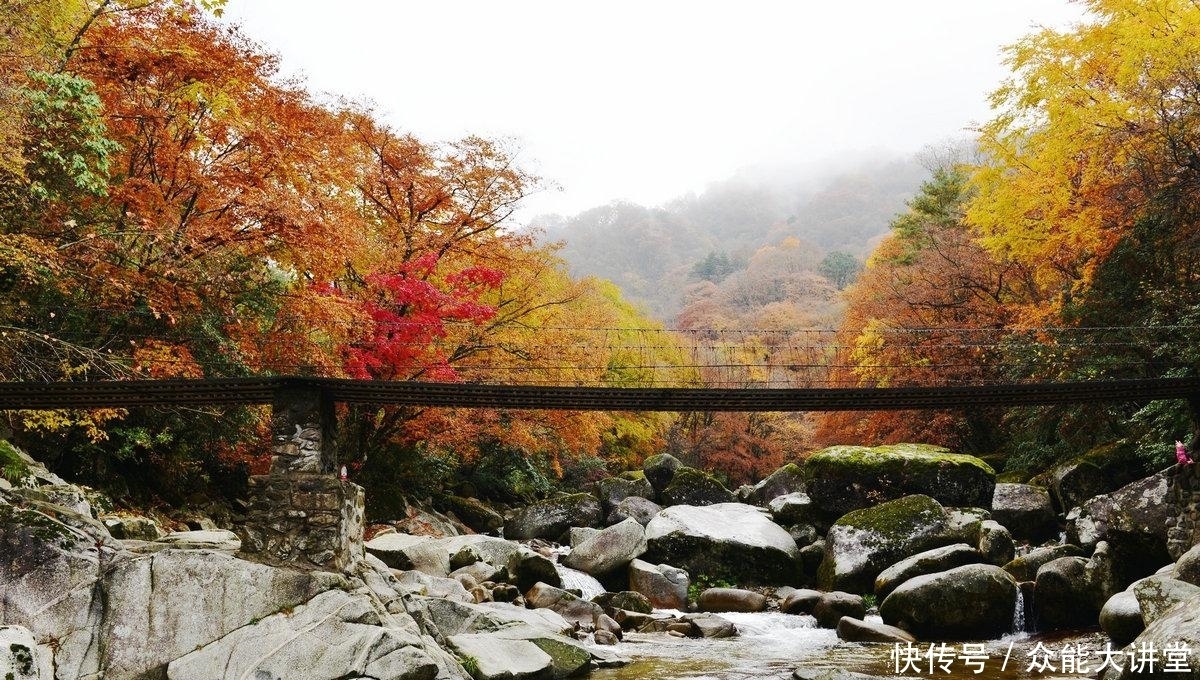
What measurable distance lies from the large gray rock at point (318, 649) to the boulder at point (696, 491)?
1718 cm

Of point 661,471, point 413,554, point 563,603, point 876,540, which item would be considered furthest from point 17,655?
point 661,471

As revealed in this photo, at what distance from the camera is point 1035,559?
46.9ft

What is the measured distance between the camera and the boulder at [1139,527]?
12.8 m

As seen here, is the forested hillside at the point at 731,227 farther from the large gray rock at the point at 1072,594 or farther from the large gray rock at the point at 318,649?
the large gray rock at the point at 318,649

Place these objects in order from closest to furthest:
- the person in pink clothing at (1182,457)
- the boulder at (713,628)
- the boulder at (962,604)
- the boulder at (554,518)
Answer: the boulder at (962,604)
the person in pink clothing at (1182,457)
the boulder at (713,628)
the boulder at (554,518)

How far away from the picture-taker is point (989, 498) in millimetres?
19125

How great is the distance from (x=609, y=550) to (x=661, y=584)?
1.51m

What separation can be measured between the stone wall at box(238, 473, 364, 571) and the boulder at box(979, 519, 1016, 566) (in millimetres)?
11390

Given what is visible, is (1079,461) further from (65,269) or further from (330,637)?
(65,269)

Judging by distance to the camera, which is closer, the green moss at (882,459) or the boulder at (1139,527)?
the boulder at (1139,527)

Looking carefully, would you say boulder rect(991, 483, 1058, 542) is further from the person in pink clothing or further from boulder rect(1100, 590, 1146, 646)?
boulder rect(1100, 590, 1146, 646)

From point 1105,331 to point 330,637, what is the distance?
16849mm

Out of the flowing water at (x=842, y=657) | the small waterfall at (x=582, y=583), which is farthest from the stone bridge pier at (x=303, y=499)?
the small waterfall at (x=582, y=583)

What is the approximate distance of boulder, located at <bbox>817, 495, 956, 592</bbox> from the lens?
15.6 m
